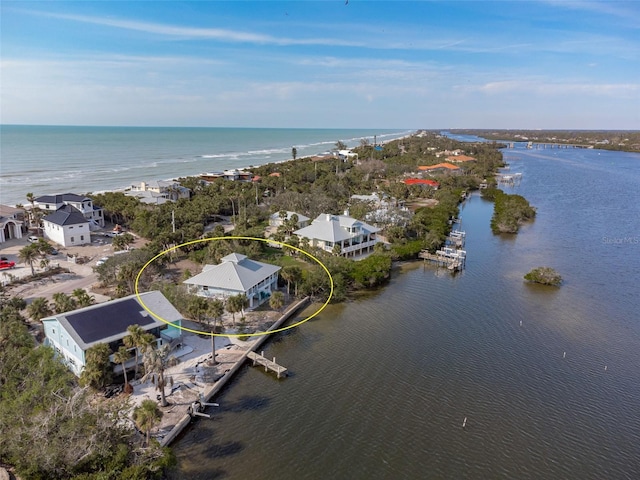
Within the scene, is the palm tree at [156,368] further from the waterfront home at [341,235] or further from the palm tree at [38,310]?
the waterfront home at [341,235]

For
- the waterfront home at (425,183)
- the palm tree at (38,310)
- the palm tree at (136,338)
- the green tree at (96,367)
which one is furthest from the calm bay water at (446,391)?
the waterfront home at (425,183)

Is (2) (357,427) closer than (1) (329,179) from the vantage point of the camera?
Yes

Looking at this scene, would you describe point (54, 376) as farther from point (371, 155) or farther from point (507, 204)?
point (371, 155)

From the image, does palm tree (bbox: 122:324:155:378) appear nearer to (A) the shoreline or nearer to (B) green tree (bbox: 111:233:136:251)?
(A) the shoreline

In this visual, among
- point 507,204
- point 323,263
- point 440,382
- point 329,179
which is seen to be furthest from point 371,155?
point 440,382

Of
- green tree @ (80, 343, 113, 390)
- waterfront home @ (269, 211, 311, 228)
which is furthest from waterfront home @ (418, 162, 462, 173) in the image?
green tree @ (80, 343, 113, 390)

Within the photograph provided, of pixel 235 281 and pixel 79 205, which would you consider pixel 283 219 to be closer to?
pixel 235 281

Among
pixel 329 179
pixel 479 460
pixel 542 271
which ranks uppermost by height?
pixel 329 179
